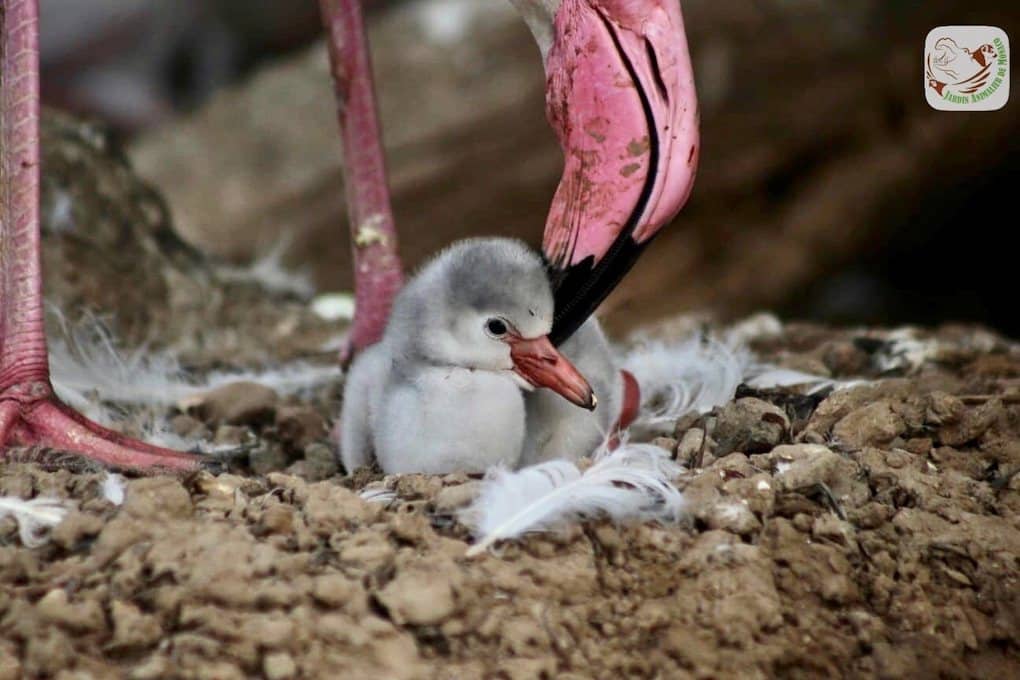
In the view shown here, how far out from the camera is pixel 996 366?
228 centimetres

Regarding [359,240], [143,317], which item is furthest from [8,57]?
[143,317]

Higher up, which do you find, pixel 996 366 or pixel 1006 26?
pixel 1006 26

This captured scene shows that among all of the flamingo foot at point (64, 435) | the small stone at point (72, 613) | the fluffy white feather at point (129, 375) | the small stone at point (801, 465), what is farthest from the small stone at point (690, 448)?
the fluffy white feather at point (129, 375)

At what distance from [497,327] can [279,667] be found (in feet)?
1.87

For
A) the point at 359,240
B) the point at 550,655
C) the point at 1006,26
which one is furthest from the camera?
the point at 1006,26

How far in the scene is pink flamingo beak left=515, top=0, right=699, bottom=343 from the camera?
1680 millimetres

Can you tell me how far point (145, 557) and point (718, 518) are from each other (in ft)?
1.98

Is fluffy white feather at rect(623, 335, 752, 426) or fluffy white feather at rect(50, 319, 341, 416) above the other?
fluffy white feather at rect(623, 335, 752, 426)

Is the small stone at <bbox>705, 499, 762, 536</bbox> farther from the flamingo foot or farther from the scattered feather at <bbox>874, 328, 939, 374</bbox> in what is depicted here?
the scattered feather at <bbox>874, 328, 939, 374</bbox>

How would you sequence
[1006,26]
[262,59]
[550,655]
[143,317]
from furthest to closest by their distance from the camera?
1. [262,59]
2. [1006,26]
3. [143,317]
4. [550,655]

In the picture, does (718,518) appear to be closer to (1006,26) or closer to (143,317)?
(143,317)

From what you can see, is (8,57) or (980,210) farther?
(980,210)

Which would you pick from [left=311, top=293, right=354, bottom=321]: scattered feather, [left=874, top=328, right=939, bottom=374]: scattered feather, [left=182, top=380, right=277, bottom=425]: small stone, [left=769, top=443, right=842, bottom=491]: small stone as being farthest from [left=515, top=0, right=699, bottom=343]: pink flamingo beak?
[left=311, top=293, right=354, bottom=321]: scattered feather

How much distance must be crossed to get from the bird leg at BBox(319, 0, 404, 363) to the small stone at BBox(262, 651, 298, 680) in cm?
106
